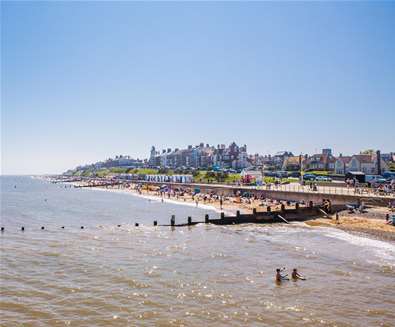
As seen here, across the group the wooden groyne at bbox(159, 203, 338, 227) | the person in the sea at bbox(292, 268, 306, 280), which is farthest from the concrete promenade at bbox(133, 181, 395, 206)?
the person in the sea at bbox(292, 268, 306, 280)

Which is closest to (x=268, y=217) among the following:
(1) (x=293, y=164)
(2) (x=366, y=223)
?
(2) (x=366, y=223)

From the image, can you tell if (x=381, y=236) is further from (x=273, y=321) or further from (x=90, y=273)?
(x=90, y=273)

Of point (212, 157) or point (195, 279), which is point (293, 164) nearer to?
point (212, 157)

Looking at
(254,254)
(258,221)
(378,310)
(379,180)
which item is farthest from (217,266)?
(379,180)

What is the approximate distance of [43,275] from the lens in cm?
2292

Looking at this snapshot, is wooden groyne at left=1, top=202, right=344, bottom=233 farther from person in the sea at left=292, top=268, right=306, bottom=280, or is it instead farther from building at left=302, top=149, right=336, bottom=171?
building at left=302, top=149, right=336, bottom=171

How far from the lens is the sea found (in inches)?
647

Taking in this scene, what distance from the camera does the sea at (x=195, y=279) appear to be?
53.9 feet

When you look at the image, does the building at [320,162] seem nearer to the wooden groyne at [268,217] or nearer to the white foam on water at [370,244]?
the wooden groyne at [268,217]

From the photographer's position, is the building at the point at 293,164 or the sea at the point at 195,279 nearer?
the sea at the point at 195,279

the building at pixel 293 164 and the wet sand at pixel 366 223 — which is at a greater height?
the building at pixel 293 164

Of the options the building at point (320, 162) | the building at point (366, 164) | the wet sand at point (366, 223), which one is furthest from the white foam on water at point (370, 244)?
the building at point (320, 162)

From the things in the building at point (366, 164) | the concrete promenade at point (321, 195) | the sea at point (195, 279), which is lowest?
the sea at point (195, 279)

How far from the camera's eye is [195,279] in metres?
21.5
